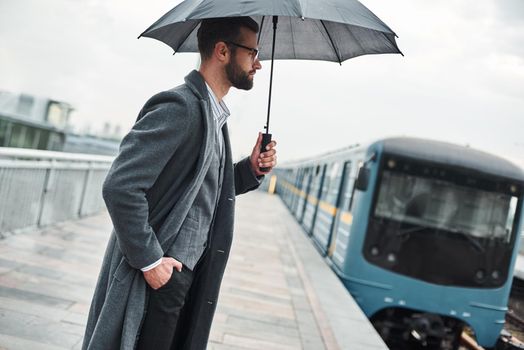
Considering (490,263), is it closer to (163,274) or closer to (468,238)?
(468,238)

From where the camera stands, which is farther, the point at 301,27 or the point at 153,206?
the point at 301,27

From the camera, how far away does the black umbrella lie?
2.15m

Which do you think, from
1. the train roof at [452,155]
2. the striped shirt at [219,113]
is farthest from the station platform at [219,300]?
the striped shirt at [219,113]

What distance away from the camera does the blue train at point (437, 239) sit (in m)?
7.51

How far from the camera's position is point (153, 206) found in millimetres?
2012

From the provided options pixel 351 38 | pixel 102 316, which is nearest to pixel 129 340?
pixel 102 316

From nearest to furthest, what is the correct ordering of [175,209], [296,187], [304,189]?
[175,209] → [304,189] → [296,187]

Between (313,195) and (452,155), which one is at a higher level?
(452,155)

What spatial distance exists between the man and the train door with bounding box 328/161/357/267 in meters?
6.24

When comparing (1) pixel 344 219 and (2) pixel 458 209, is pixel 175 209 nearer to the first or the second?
(2) pixel 458 209

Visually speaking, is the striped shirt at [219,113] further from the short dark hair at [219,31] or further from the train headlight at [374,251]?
the train headlight at [374,251]

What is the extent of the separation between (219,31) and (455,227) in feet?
20.4

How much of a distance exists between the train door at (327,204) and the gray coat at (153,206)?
29.0 feet

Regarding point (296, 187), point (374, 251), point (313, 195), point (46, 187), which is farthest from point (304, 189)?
point (46, 187)
